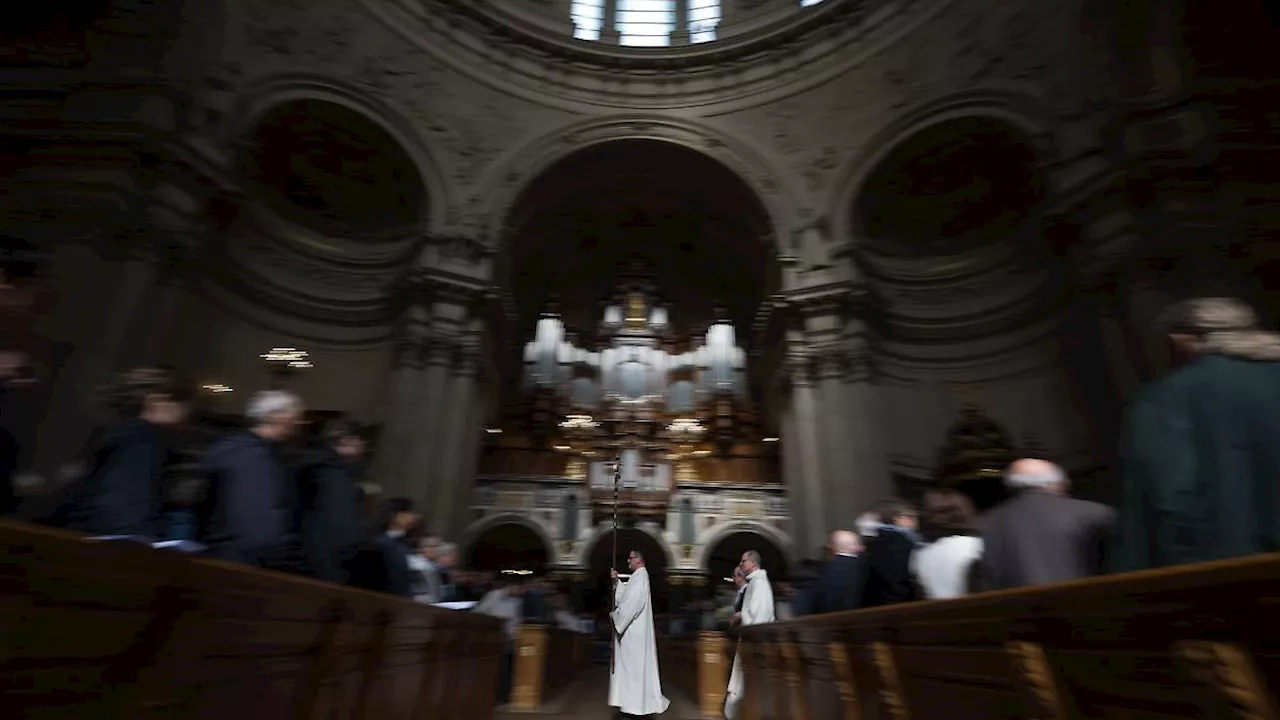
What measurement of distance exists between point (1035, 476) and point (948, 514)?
81 cm

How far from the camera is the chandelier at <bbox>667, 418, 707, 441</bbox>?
1410cm

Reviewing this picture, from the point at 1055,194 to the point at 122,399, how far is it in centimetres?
1066

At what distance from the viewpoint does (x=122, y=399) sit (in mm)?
2770

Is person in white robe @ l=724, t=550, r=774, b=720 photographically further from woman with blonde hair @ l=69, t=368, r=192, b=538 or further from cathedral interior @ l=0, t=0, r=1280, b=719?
woman with blonde hair @ l=69, t=368, r=192, b=538

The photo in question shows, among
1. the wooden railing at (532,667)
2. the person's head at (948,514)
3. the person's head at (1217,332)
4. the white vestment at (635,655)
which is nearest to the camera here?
the person's head at (1217,332)

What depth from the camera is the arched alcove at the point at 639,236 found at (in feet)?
42.3

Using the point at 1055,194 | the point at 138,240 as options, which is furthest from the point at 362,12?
the point at 1055,194

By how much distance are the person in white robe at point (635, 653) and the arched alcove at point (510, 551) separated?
8859mm

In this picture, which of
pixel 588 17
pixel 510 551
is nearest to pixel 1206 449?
pixel 510 551

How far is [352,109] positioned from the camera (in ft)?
36.8

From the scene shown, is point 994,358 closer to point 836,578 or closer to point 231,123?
point 836,578

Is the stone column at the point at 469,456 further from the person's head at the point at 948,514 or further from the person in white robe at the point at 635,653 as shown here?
the person's head at the point at 948,514

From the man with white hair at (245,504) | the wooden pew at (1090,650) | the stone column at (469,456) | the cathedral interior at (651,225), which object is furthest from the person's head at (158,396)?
the stone column at (469,456)

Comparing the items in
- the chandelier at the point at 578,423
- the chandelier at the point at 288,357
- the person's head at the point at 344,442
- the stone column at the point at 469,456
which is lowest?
the person's head at the point at 344,442
